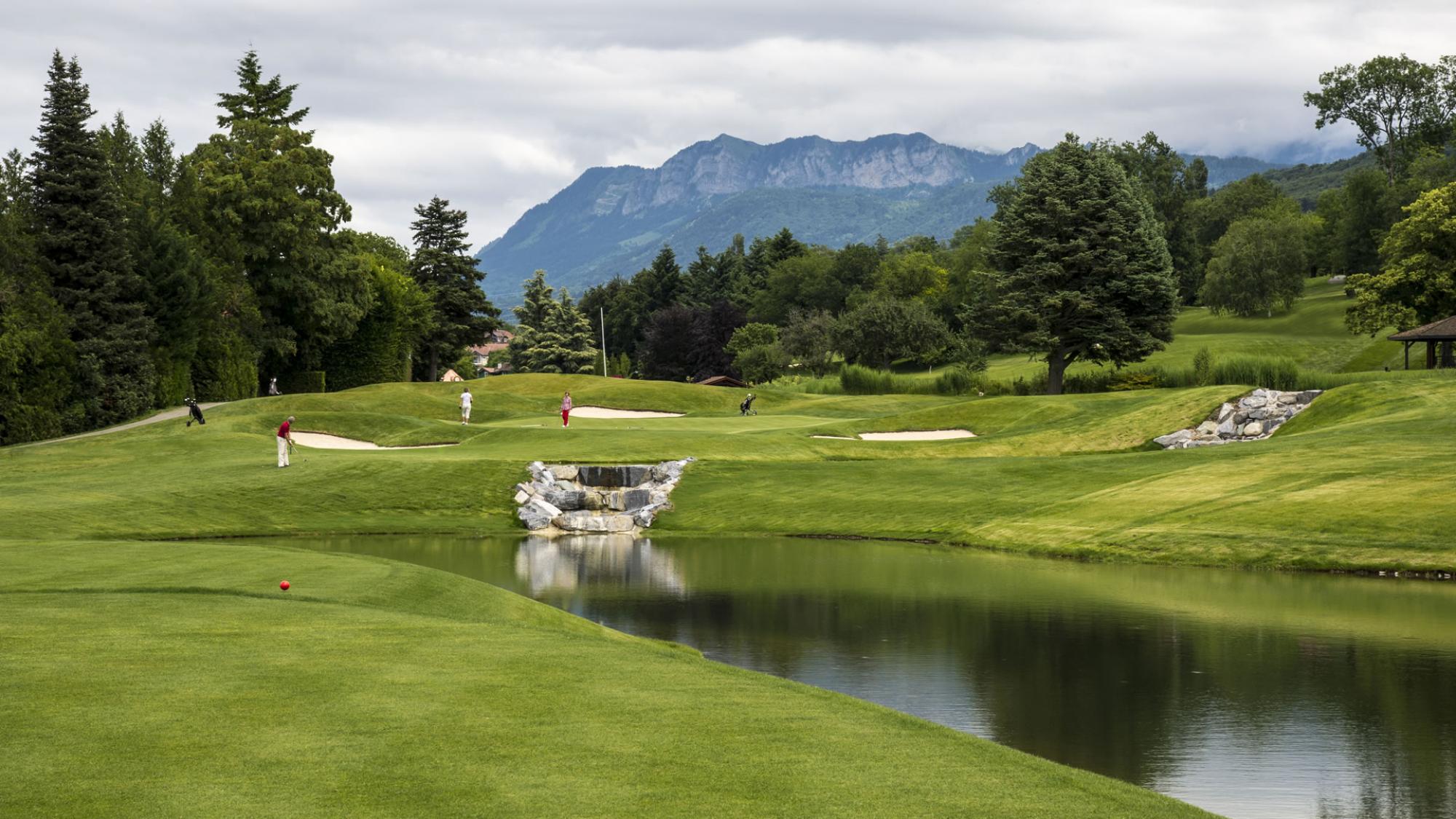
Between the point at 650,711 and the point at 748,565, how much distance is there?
678 inches

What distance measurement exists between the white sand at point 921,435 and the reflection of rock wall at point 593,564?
15.3 m

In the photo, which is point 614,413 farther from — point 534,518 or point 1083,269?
point 534,518

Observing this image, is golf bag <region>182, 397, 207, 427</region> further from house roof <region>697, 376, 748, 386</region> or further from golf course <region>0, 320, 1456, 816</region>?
house roof <region>697, 376, 748, 386</region>

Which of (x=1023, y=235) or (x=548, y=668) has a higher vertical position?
(x=1023, y=235)

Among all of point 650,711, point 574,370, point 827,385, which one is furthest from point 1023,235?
point 574,370

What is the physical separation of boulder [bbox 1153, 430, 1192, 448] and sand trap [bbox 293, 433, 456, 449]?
2466 cm

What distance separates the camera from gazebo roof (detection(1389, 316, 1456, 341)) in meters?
57.6

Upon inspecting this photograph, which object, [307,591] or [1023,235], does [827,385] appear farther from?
[307,591]

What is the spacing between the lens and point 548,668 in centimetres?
1256

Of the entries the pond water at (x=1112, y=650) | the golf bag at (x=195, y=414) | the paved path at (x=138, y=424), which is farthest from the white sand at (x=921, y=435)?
the paved path at (x=138, y=424)

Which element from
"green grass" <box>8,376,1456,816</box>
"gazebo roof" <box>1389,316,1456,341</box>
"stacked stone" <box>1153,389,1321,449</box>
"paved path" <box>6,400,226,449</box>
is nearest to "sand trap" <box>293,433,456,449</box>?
"green grass" <box>8,376,1456,816</box>

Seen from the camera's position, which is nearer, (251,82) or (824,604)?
(824,604)

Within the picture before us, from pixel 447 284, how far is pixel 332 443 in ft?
189

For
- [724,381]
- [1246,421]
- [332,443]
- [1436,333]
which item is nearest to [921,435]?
[1246,421]
